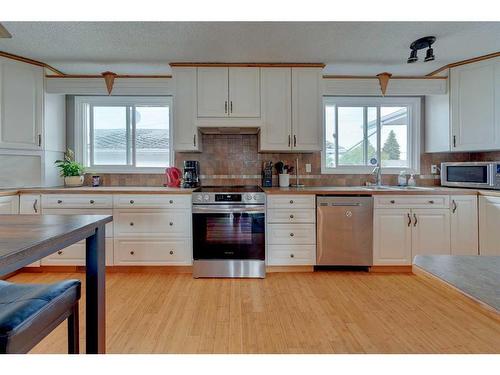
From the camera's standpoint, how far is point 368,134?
3.74m

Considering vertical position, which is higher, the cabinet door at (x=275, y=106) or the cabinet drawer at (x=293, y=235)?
the cabinet door at (x=275, y=106)

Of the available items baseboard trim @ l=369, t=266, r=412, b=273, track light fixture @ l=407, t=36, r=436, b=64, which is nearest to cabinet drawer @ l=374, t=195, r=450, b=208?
baseboard trim @ l=369, t=266, r=412, b=273

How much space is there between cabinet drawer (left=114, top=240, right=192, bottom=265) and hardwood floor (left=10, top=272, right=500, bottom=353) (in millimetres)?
155

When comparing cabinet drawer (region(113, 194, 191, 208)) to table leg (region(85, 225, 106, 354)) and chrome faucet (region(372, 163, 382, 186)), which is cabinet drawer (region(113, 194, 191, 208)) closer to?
table leg (region(85, 225, 106, 354))

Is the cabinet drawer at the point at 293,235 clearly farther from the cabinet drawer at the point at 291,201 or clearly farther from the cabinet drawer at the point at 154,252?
the cabinet drawer at the point at 154,252

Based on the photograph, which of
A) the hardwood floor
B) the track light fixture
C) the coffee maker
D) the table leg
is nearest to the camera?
the table leg

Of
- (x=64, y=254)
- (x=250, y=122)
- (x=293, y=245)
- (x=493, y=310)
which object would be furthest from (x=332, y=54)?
(x=64, y=254)

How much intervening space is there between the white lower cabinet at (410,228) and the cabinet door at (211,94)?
1851 millimetres

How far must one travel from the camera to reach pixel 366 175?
3656 mm

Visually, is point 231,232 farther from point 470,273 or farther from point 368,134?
point 470,273

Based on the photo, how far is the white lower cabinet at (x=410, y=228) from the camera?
2990mm

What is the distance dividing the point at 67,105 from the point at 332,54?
3.14 m

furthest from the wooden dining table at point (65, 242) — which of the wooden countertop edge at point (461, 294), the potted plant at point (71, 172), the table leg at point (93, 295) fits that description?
the potted plant at point (71, 172)

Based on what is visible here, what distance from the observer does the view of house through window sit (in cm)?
369
